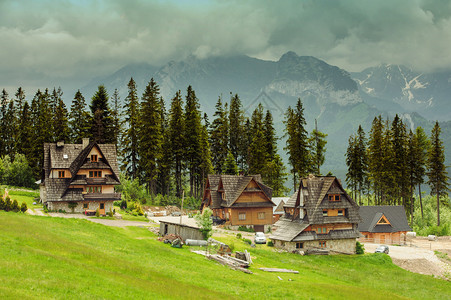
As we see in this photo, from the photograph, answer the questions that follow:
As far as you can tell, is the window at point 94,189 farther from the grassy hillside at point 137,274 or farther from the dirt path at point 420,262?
the dirt path at point 420,262

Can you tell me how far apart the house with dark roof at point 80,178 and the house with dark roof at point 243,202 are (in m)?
18.6

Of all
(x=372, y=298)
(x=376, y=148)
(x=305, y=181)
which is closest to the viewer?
(x=372, y=298)

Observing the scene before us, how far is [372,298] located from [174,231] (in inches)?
874

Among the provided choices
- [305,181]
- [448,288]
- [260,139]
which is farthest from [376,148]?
[448,288]

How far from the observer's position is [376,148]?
86688mm

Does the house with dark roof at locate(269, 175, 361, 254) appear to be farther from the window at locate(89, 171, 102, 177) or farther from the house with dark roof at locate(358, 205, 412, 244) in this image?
the window at locate(89, 171, 102, 177)

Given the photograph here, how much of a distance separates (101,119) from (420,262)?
62.3 m

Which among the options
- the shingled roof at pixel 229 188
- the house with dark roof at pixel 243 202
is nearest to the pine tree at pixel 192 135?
the shingled roof at pixel 229 188

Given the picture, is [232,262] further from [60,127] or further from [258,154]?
[60,127]

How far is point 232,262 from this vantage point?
35.3 metres

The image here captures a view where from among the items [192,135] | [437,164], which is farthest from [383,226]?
[192,135]

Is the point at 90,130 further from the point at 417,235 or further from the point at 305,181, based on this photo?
the point at 417,235

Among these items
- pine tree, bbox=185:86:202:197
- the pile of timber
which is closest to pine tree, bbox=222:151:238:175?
pine tree, bbox=185:86:202:197

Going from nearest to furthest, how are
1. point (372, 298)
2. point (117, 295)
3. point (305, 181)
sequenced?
point (117, 295) < point (372, 298) < point (305, 181)
